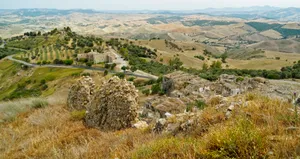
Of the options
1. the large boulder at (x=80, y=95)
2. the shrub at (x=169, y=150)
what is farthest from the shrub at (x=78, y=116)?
the shrub at (x=169, y=150)

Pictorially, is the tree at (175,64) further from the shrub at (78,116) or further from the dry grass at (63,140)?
the dry grass at (63,140)

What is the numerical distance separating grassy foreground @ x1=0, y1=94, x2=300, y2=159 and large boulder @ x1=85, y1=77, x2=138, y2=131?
60 centimetres

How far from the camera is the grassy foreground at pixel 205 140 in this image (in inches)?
142

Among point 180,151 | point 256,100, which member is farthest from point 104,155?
point 256,100

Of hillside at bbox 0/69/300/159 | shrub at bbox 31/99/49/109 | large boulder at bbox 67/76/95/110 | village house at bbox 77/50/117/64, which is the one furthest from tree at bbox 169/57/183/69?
hillside at bbox 0/69/300/159

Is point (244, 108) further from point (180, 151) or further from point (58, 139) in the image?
point (58, 139)

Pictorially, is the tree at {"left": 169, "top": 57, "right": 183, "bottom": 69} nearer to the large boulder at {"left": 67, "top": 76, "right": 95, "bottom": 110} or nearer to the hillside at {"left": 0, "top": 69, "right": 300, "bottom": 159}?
the large boulder at {"left": 67, "top": 76, "right": 95, "bottom": 110}

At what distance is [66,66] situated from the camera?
79.0 m

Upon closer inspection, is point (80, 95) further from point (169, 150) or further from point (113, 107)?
point (169, 150)

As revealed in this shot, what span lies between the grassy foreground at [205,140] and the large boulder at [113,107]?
60 cm

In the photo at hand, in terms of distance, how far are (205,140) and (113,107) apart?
15.7ft

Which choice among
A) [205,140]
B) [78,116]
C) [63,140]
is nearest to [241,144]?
[205,140]

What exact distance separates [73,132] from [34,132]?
1.73 m

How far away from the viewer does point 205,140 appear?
4215 mm
